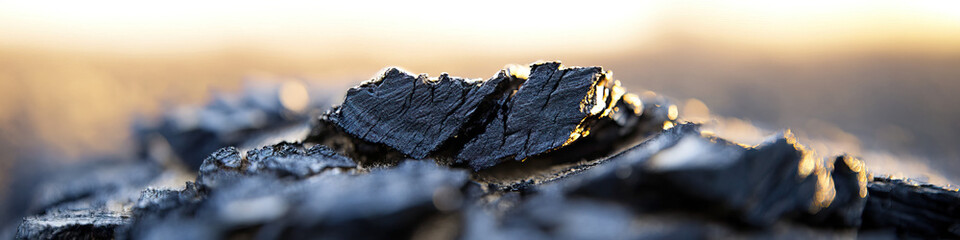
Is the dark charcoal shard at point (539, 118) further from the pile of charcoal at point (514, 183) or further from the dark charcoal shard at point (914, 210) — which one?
the dark charcoal shard at point (914, 210)

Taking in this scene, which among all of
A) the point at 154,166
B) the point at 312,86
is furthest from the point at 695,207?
the point at 312,86

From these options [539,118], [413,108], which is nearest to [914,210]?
[539,118]

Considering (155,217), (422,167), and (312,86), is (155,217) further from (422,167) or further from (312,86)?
(312,86)

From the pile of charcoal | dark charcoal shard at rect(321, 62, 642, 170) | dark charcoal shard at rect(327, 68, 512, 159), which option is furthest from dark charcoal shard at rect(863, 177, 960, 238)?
dark charcoal shard at rect(327, 68, 512, 159)

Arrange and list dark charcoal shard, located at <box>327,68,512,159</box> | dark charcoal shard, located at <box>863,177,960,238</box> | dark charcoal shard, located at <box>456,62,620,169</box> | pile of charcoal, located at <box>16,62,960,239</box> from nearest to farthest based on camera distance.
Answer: pile of charcoal, located at <box>16,62,960,239</box>, dark charcoal shard, located at <box>863,177,960,238</box>, dark charcoal shard, located at <box>456,62,620,169</box>, dark charcoal shard, located at <box>327,68,512,159</box>

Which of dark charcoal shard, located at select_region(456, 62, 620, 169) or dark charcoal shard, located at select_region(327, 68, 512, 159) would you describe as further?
dark charcoal shard, located at select_region(327, 68, 512, 159)

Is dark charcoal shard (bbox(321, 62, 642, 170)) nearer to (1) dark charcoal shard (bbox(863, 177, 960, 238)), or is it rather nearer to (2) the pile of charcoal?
(2) the pile of charcoal
